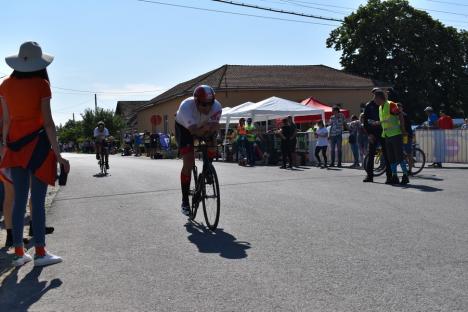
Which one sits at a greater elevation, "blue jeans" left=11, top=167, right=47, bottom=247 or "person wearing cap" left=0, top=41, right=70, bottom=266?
"person wearing cap" left=0, top=41, right=70, bottom=266

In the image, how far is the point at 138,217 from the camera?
799 centimetres

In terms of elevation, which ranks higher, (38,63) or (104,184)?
(38,63)

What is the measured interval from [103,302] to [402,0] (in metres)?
54.8

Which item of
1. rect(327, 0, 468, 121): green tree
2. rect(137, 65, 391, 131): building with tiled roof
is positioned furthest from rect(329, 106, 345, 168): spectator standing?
rect(327, 0, 468, 121): green tree

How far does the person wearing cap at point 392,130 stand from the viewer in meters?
11.5

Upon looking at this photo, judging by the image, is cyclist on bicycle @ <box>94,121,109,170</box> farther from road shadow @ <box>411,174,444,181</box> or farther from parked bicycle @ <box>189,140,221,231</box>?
parked bicycle @ <box>189,140,221,231</box>

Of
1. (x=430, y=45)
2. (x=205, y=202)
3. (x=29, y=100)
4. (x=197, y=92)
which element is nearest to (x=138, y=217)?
(x=205, y=202)

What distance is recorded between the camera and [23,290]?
14.8 ft

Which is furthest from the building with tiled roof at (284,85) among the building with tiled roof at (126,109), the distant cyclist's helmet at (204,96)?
the building with tiled roof at (126,109)

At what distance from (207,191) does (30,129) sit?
2524mm

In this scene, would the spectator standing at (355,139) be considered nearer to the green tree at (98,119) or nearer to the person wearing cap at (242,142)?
the person wearing cap at (242,142)

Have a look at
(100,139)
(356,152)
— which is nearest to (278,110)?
(356,152)

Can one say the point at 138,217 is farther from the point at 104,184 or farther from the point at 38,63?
the point at 104,184

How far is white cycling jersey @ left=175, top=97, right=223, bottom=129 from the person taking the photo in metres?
6.89
